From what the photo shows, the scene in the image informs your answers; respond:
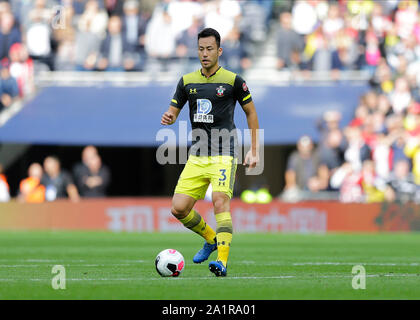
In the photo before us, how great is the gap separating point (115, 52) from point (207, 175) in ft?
48.5

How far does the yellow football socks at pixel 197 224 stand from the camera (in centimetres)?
1155

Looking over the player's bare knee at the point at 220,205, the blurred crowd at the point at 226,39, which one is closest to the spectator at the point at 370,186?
the blurred crowd at the point at 226,39

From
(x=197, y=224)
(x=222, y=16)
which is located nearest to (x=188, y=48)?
(x=222, y=16)

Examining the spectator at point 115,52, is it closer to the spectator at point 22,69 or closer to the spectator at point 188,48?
the spectator at point 188,48

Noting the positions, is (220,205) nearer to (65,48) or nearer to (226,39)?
(226,39)

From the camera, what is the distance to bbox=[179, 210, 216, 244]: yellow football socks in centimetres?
1155

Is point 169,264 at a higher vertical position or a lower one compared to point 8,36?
lower

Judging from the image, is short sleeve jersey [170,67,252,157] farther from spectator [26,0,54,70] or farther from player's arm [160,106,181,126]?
spectator [26,0,54,70]

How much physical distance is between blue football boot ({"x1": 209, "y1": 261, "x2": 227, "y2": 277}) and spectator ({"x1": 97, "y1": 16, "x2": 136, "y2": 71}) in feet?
51.0

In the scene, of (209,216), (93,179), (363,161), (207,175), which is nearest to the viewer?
(207,175)

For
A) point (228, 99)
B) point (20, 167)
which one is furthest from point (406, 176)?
point (228, 99)

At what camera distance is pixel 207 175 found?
36.9 ft

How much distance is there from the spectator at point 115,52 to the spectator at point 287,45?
3.66 meters

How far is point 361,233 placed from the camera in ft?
70.9
